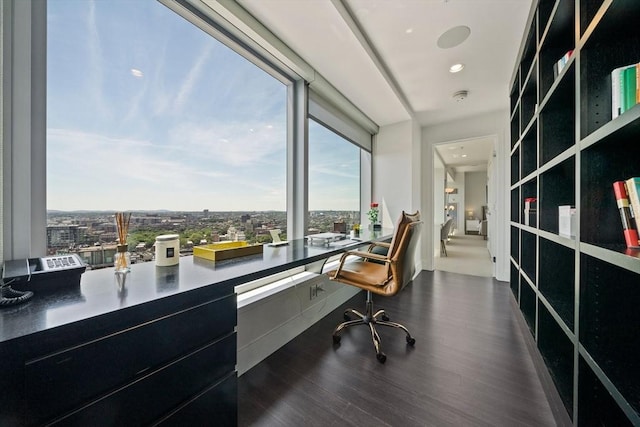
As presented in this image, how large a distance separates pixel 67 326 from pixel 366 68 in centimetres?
273

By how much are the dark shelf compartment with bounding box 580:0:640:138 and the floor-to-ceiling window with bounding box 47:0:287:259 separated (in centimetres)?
195

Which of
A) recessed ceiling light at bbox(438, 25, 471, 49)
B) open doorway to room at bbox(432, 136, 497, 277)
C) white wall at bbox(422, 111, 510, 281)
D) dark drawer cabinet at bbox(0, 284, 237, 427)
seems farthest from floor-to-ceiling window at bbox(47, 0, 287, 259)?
open doorway to room at bbox(432, 136, 497, 277)

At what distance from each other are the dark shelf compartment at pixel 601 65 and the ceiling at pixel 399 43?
1169mm

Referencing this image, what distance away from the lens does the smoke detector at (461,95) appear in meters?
3.07

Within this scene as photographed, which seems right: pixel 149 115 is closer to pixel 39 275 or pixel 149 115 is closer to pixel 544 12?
pixel 39 275

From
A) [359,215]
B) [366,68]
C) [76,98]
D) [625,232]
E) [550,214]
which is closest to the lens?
[625,232]

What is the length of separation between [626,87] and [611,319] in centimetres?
89

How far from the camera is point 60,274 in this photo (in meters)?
0.84

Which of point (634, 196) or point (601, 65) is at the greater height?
point (601, 65)

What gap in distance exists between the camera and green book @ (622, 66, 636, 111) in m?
0.86

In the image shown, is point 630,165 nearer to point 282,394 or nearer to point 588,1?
point 588,1

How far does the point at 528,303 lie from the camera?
83.1 inches

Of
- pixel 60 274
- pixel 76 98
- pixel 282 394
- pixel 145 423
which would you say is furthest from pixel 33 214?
pixel 282 394

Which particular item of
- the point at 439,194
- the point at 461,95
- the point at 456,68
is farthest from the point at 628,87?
the point at 439,194
